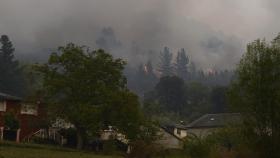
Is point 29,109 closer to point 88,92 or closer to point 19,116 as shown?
point 19,116

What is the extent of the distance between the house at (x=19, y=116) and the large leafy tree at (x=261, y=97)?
35159mm

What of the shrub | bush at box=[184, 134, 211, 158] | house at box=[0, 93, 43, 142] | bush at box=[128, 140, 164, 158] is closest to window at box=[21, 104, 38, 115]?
house at box=[0, 93, 43, 142]

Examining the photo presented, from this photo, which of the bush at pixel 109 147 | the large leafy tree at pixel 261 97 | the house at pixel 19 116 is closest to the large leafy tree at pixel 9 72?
the house at pixel 19 116

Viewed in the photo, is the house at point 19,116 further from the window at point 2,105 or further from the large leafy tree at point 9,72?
the large leafy tree at point 9,72

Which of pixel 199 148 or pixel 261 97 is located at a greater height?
pixel 261 97

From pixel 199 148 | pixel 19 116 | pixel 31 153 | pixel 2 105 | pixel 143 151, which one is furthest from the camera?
pixel 19 116

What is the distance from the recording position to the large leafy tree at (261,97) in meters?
33.8

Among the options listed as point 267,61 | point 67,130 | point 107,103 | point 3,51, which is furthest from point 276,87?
point 3,51

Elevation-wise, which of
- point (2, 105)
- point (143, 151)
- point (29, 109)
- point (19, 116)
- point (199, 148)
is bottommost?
point (143, 151)

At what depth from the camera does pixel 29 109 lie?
67938 millimetres

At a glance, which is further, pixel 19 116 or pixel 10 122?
pixel 19 116

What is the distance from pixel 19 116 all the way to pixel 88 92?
12.8 m

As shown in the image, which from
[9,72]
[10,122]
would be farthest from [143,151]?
[9,72]

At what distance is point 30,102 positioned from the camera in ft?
214
